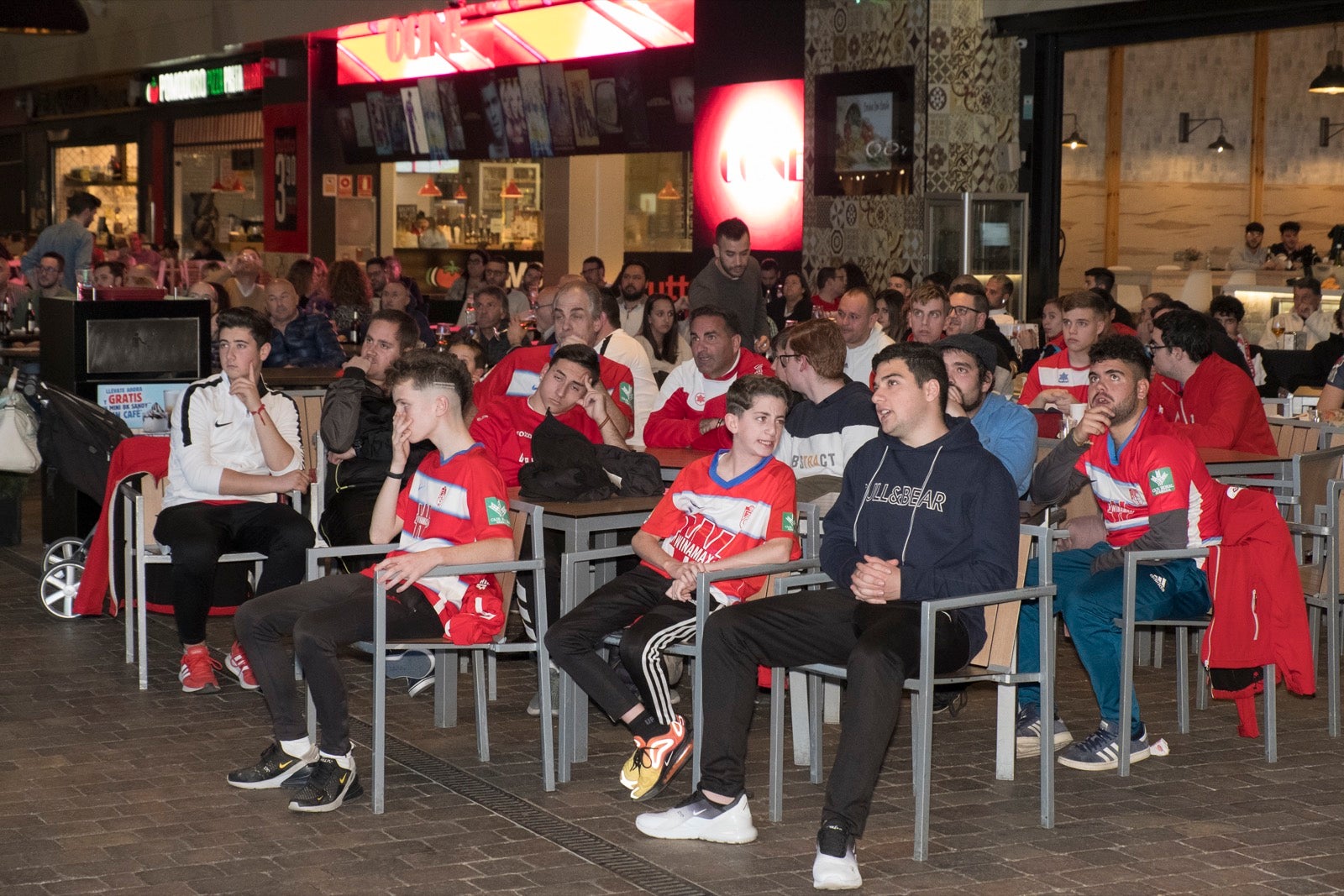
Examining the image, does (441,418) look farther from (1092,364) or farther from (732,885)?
(1092,364)

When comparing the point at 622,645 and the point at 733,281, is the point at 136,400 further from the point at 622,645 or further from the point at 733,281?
the point at 622,645

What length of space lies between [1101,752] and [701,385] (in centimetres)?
245

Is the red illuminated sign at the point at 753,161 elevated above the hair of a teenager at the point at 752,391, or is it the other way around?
the red illuminated sign at the point at 753,161

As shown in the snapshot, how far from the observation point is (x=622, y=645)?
4.70 metres

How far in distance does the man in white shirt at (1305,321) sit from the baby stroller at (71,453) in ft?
25.8

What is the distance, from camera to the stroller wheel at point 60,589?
7121 mm

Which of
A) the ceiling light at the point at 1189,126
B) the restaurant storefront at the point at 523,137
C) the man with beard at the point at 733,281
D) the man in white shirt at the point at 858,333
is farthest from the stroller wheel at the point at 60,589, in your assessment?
the ceiling light at the point at 1189,126

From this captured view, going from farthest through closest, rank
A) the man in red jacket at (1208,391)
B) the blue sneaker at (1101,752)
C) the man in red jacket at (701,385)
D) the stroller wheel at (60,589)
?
the stroller wheel at (60,589)
the man in red jacket at (701,385)
the man in red jacket at (1208,391)
the blue sneaker at (1101,752)

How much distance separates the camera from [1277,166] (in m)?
18.7

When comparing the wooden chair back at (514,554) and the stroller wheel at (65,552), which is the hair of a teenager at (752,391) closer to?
the wooden chair back at (514,554)

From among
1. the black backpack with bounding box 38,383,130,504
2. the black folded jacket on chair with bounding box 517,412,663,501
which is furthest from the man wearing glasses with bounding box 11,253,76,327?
the black folded jacket on chair with bounding box 517,412,663,501

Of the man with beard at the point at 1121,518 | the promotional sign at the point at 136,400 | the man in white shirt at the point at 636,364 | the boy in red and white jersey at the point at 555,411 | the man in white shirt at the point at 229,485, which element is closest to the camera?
the man with beard at the point at 1121,518

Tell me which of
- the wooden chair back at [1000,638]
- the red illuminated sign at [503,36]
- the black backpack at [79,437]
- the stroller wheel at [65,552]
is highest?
the red illuminated sign at [503,36]

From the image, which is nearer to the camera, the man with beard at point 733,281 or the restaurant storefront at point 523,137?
the man with beard at point 733,281
